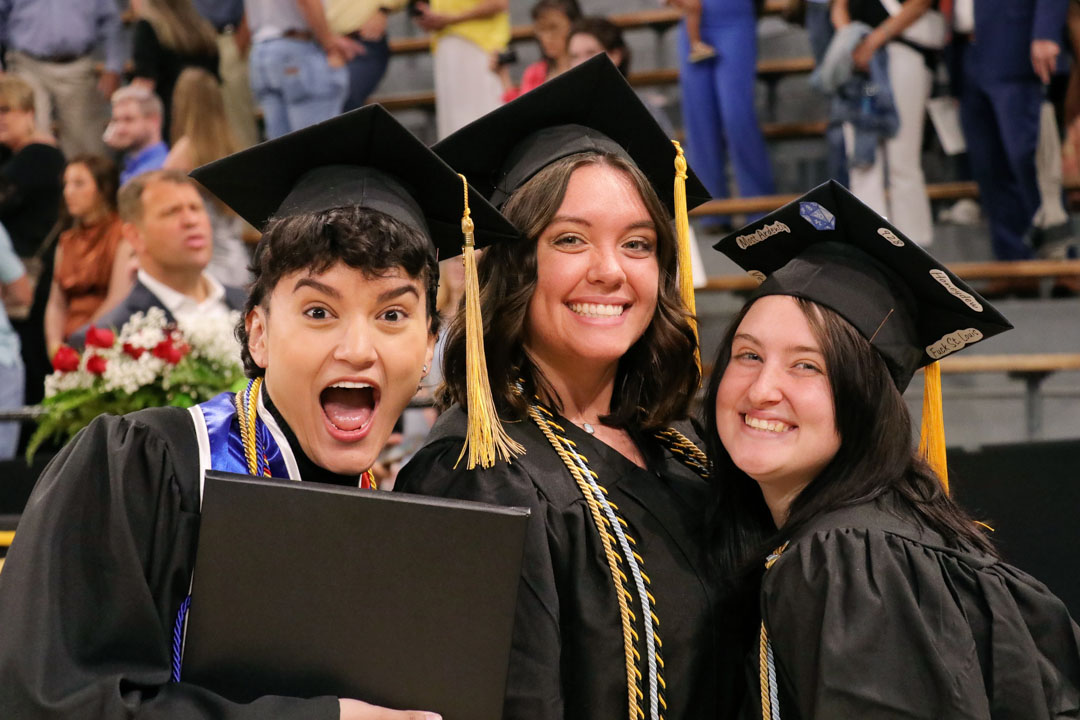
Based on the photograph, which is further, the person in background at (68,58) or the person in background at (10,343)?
the person in background at (68,58)

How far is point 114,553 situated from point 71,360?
269cm

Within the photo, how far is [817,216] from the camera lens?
7.07ft

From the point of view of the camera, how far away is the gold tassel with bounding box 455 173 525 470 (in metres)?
1.95

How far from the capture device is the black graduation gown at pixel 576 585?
1869 millimetres

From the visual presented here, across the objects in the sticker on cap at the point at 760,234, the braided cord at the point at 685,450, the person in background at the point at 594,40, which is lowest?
the braided cord at the point at 685,450

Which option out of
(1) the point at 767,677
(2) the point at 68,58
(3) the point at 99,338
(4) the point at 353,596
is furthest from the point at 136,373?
(2) the point at 68,58

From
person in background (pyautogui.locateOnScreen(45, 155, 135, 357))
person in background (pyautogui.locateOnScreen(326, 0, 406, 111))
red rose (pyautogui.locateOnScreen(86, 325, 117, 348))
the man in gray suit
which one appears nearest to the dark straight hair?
red rose (pyautogui.locateOnScreen(86, 325, 117, 348))

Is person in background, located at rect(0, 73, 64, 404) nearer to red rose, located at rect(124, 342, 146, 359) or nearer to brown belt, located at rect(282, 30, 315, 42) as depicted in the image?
brown belt, located at rect(282, 30, 315, 42)

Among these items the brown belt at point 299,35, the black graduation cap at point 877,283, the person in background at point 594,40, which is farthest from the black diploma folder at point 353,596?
the brown belt at point 299,35

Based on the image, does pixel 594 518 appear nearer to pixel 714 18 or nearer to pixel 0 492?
pixel 0 492

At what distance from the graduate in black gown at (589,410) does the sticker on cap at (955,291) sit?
0.52 metres

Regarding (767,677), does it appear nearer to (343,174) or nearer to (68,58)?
(343,174)

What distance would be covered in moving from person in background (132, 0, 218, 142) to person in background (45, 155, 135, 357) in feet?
1.68

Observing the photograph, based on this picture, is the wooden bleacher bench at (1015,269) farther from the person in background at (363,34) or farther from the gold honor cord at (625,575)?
the gold honor cord at (625,575)
